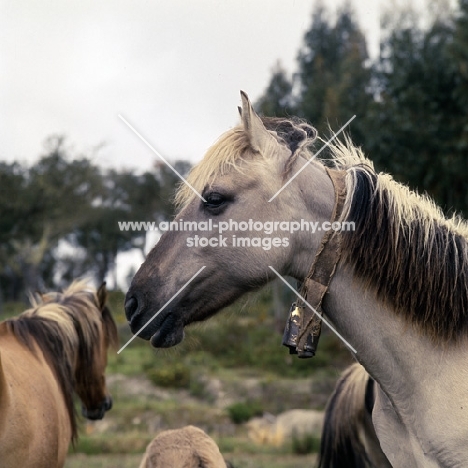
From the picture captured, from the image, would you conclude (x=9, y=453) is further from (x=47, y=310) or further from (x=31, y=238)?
(x=31, y=238)

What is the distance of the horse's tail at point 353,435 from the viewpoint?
4.79 m

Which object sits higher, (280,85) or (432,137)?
(280,85)

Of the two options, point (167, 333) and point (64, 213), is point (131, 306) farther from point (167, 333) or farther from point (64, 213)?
point (64, 213)

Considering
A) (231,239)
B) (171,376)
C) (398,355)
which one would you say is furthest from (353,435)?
(171,376)

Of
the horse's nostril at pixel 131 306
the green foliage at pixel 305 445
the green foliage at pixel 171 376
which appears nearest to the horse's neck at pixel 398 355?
the horse's nostril at pixel 131 306

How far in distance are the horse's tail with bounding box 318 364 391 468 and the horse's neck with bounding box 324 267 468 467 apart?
242cm

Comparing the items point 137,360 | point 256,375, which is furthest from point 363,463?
point 137,360

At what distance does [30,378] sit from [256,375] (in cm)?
1144

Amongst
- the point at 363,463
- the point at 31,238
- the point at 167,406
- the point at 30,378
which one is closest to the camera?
the point at 30,378

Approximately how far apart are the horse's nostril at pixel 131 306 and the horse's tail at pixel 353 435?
2843 millimetres

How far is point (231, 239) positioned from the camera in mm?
2434

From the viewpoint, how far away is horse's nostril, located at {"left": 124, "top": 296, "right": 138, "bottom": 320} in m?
2.42

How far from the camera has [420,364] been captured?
7.79ft

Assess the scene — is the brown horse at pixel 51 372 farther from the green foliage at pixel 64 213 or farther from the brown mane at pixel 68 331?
the green foliage at pixel 64 213
